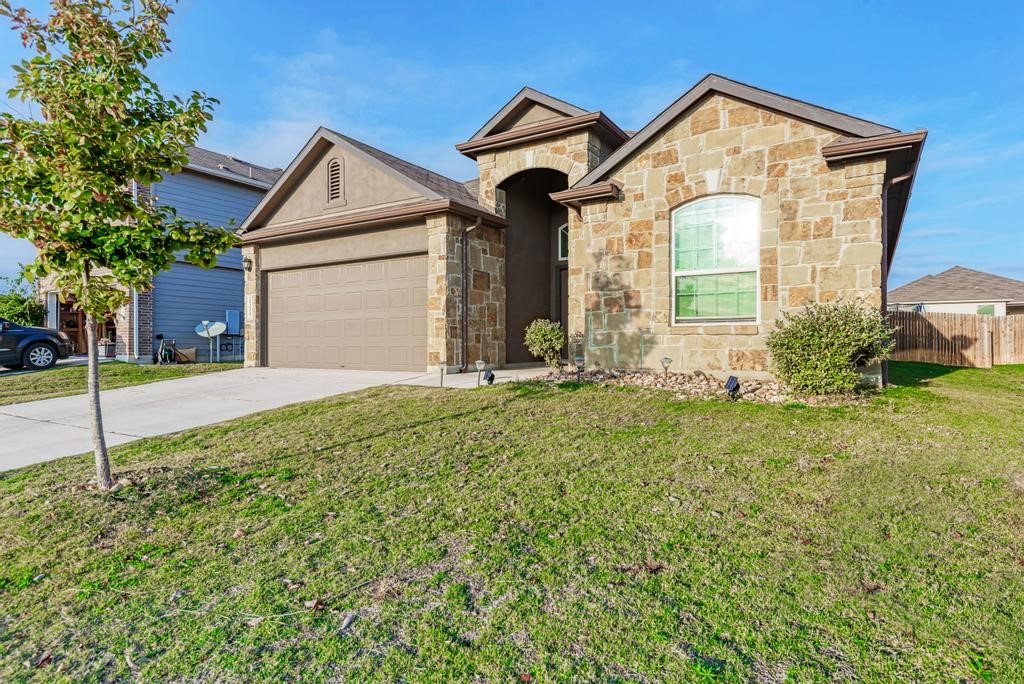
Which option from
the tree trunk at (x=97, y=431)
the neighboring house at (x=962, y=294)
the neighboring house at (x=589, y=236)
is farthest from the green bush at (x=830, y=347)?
the neighboring house at (x=962, y=294)

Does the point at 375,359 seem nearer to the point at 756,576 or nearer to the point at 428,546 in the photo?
the point at 428,546

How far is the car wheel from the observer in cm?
1367

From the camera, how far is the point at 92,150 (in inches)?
149

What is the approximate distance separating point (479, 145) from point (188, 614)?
1153cm

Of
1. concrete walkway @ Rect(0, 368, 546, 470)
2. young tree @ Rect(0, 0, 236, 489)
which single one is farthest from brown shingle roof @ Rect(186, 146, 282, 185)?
young tree @ Rect(0, 0, 236, 489)

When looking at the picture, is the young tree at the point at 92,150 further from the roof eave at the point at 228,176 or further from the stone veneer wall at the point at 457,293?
the roof eave at the point at 228,176

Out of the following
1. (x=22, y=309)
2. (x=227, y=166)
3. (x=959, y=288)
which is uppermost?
(x=227, y=166)

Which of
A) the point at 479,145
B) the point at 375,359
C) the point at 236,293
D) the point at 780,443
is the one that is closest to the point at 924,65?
the point at 479,145

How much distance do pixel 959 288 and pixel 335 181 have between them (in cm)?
2987

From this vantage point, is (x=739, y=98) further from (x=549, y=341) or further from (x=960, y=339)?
(x=960, y=339)

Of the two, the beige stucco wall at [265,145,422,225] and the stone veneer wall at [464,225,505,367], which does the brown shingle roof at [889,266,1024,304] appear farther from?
the beige stucco wall at [265,145,422,225]

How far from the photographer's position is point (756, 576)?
9.13 ft

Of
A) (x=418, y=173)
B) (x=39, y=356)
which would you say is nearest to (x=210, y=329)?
(x=39, y=356)

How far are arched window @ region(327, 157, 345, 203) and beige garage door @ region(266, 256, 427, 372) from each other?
173 centimetres
